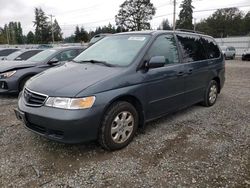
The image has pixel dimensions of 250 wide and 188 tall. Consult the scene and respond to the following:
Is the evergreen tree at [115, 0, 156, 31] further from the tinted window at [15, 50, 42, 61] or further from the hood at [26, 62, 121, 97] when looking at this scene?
the hood at [26, 62, 121, 97]

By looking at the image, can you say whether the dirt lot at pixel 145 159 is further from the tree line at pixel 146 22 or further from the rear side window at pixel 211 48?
the tree line at pixel 146 22

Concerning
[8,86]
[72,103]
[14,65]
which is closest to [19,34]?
[14,65]

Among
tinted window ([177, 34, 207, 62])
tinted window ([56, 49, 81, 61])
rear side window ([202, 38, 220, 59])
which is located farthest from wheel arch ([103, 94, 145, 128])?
tinted window ([56, 49, 81, 61])

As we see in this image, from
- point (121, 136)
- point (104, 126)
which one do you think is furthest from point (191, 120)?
point (104, 126)

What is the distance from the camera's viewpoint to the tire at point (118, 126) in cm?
322

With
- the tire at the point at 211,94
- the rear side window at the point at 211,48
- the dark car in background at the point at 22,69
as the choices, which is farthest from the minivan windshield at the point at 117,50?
the dark car in background at the point at 22,69

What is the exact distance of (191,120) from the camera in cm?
472

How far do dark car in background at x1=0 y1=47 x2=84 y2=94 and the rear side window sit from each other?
4007 mm

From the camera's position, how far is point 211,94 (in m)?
5.66

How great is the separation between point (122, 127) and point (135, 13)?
6338cm

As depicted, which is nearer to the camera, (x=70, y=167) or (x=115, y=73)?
(x=70, y=167)

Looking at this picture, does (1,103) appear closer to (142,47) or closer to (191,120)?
(142,47)

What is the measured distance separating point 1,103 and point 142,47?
13.5 ft

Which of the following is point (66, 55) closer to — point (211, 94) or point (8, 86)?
point (8, 86)
